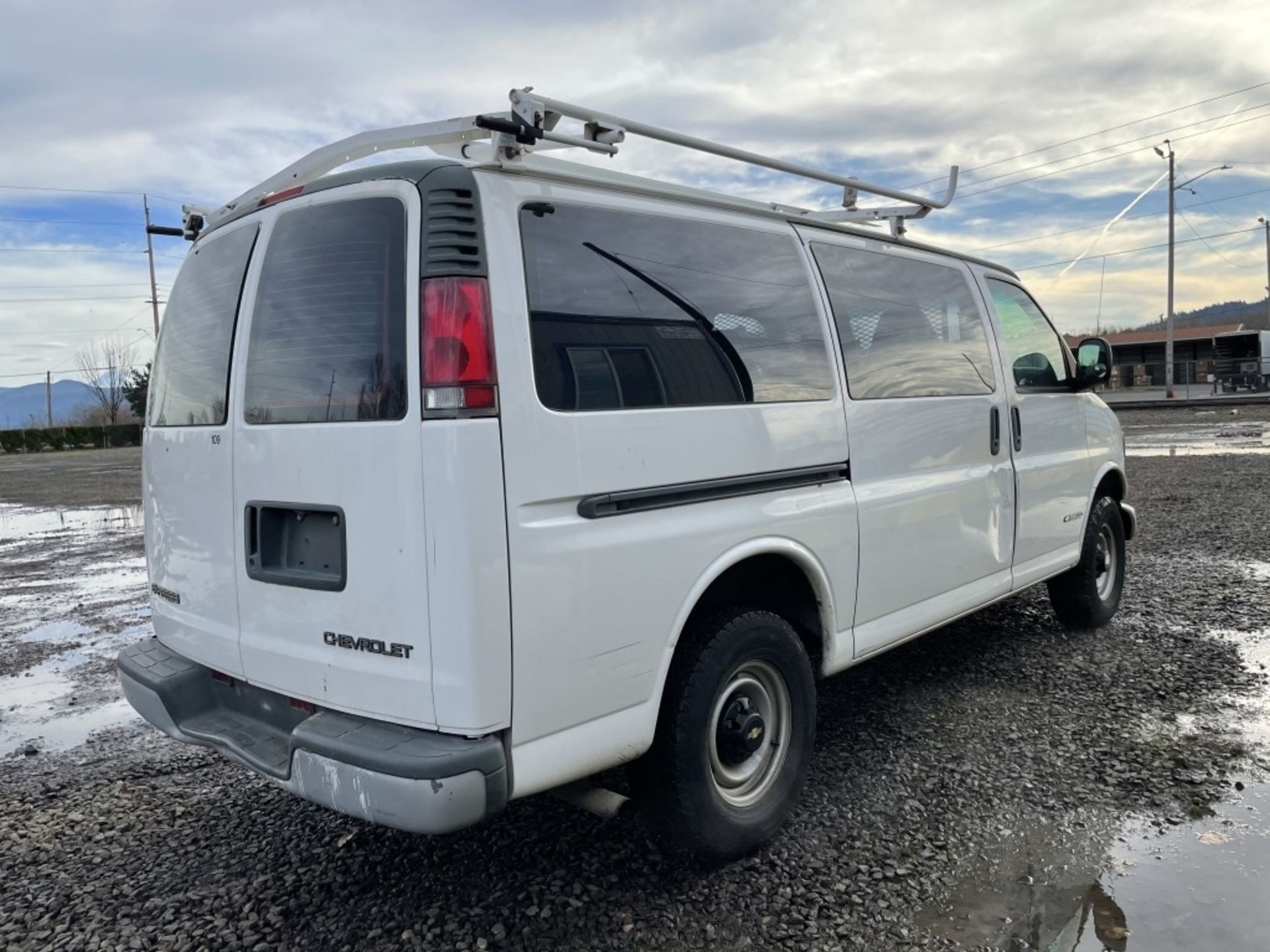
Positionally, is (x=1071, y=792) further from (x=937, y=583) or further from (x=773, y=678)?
(x=773, y=678)

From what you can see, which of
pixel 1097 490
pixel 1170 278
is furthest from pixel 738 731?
pixel 1170 278

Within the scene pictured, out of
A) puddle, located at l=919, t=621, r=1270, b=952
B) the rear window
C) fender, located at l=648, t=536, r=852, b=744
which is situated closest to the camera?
the rear window

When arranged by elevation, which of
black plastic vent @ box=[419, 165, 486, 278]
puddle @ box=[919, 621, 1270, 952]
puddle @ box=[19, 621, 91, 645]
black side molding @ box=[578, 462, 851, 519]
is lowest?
puddle @ box=[919, 621, 1270, 952]

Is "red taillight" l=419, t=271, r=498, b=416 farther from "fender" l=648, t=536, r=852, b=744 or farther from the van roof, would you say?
"fender" l=648, t=536, r=852, b=744

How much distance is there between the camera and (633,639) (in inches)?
111

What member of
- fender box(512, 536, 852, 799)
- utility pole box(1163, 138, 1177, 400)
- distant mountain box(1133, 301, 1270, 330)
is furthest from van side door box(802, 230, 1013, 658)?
distant mountain box(1133, 301, 1270, 330)

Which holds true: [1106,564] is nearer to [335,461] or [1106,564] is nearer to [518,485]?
[518,485]

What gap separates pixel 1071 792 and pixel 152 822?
12.0 feet

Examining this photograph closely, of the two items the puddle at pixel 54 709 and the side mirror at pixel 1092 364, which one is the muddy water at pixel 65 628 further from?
the side mirror at pixel 1092 364

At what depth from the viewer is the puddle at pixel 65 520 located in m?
12.9

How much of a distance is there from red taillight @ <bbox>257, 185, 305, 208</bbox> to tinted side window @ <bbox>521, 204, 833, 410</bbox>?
0.84 metres

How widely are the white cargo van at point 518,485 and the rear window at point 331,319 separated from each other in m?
0.01

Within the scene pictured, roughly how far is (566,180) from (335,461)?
110cm

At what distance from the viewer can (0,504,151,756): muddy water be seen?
4.96 metres
